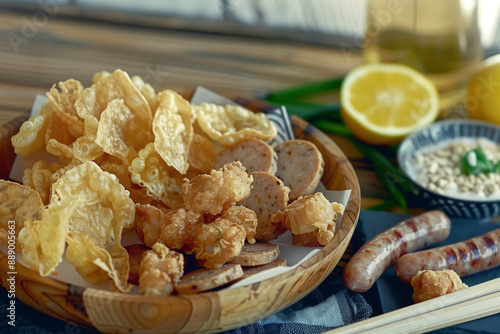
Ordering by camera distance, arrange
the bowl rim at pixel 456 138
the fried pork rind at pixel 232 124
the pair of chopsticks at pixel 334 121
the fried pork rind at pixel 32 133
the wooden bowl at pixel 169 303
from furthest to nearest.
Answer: the pair of chopsticks at pixel 334 121
the bowl rim at pixel 456 138
the fried pork rind at pixel 232 124
the fried pork rind at pixel 32 133
the wooden bowl at pixel 169 303

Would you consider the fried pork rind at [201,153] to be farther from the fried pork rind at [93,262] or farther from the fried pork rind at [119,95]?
the fried pork rind at [93,262]

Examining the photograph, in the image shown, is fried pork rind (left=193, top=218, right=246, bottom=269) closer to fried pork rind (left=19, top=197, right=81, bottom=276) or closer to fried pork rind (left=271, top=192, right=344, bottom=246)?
fried pork rind (left=271, top=192, right=344, bottom=246)

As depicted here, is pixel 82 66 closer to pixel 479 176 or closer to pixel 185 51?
pixel 185 51

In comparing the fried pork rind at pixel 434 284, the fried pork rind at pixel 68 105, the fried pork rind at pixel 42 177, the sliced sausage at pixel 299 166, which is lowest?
the fried pork rind at pixel 434 284

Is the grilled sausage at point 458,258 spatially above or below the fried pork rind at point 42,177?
below

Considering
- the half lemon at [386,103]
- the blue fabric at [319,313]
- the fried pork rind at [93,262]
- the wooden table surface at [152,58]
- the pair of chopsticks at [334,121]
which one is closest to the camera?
the fried pork rind at [93,262]

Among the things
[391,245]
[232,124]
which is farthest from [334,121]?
[391,245]

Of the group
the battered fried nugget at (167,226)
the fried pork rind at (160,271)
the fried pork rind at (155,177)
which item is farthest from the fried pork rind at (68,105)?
the fried pork rind at (160,271)
